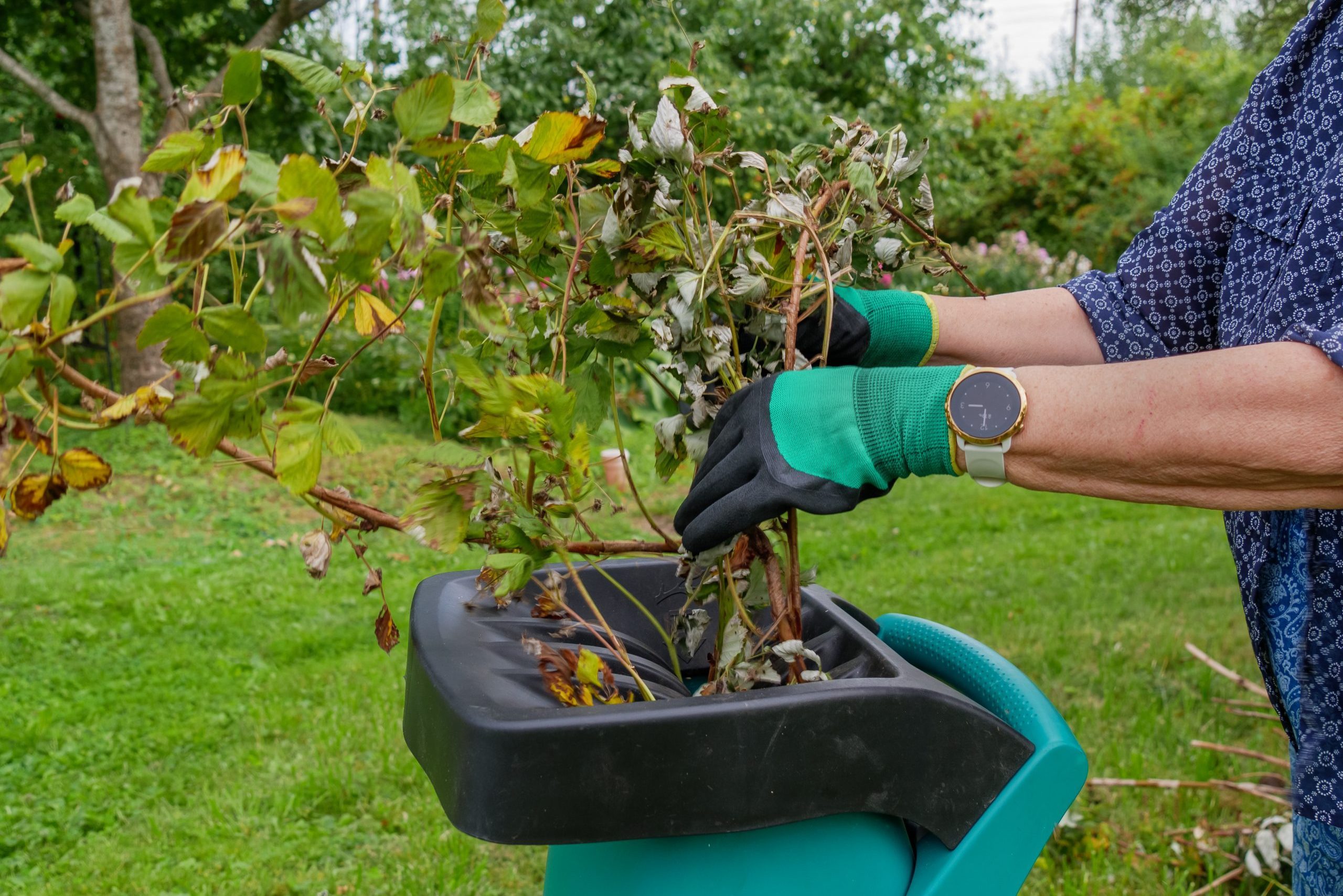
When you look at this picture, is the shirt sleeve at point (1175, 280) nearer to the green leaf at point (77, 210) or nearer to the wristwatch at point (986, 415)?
the wristwatch at point (986, 415)

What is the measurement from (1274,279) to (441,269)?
97 cm

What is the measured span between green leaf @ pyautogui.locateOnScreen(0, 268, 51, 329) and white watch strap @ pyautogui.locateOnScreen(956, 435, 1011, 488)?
816 millimetres

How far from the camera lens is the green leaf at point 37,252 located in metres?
0.74

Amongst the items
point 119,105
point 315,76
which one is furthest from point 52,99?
point 315,76

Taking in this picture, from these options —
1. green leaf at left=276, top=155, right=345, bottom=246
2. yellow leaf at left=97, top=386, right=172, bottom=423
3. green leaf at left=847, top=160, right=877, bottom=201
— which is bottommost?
yellow leaf at left=97, top=386, right=172, bottom=423

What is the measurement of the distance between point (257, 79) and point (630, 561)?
2.53 ft

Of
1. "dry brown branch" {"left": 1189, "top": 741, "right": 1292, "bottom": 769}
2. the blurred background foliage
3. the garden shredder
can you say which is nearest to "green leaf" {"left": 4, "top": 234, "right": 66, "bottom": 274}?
the garden shredder

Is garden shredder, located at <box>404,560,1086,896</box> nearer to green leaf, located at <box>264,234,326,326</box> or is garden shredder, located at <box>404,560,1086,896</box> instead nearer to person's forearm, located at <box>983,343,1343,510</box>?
person's forearm, located at <box>983,343,1343,510</box>

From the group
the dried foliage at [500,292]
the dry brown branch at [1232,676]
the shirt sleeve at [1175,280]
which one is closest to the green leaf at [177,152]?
the dried foliage at [500,292]

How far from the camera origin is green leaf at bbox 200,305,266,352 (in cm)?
82

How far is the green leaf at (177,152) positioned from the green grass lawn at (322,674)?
379 millimetres

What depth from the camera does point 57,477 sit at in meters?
0.95

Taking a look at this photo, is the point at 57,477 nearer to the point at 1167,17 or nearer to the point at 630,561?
the point at 630,561

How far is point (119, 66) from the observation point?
576cm
